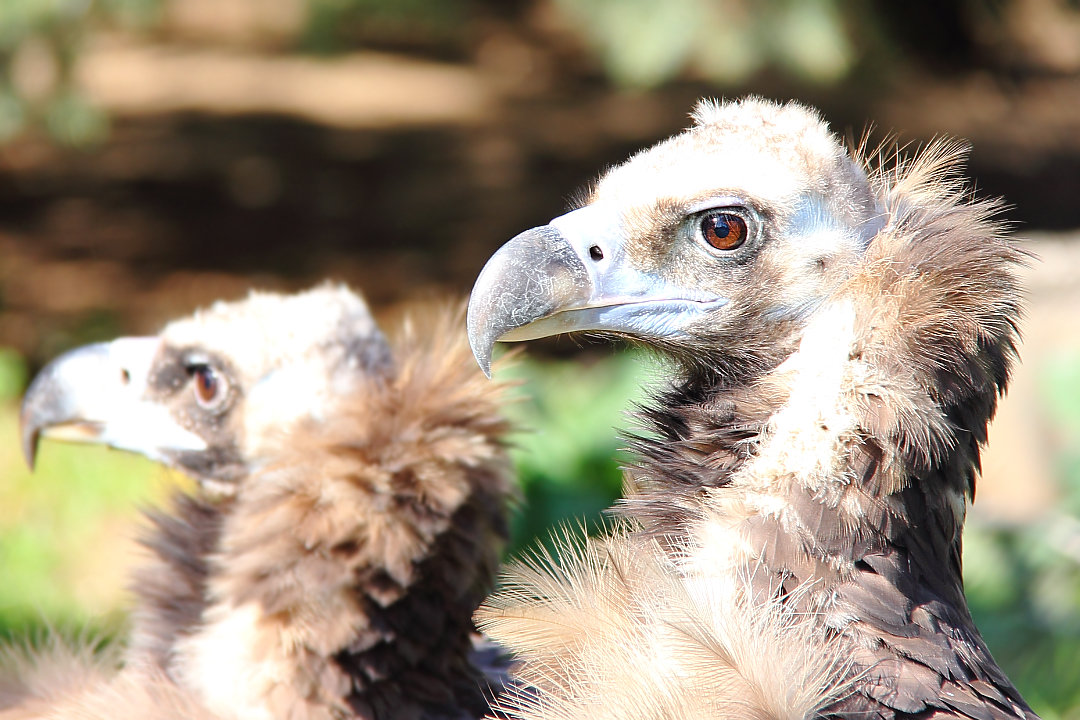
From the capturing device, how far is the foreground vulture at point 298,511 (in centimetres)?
252

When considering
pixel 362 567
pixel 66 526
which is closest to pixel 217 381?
pixel 362 567

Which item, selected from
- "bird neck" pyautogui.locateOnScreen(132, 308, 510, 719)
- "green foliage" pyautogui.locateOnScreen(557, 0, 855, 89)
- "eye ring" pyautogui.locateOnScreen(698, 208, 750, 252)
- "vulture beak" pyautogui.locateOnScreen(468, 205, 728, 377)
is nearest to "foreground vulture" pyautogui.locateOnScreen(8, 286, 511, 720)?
"bird neck" pyautogui.locateOnScreen(132, 308, 510, 719)

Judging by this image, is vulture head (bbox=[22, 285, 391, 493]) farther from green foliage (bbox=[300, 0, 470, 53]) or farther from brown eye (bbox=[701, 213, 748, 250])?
green foliage (bbox=[300, 0, 470, 53])

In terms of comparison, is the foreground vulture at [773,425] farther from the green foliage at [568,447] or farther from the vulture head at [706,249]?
the green foliage at [568,447]

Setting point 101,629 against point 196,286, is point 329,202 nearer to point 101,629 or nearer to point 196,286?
point 196,286

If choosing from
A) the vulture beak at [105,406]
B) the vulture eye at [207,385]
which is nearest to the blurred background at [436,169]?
the vulture beak at [105,406]

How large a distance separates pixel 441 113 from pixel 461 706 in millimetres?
12074

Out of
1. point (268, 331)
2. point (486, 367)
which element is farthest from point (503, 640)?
point (268, 331)

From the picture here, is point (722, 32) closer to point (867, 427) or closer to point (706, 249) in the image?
point (706, 249)

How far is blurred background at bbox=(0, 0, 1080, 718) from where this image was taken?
16.7 ft

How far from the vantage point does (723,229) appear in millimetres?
2129

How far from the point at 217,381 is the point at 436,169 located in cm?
965

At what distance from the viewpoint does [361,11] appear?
894 cm

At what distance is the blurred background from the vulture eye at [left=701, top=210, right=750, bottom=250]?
65 cm
